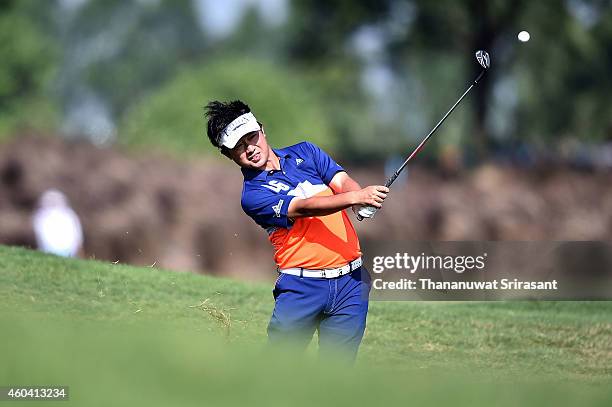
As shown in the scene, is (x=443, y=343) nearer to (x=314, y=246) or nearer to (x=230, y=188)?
(x=314, y=246)

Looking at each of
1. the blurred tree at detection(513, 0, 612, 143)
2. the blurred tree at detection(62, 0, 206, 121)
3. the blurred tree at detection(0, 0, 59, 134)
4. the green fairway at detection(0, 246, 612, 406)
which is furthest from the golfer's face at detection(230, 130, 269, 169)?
the blurred tree at detection(62, 0, 206, 121)

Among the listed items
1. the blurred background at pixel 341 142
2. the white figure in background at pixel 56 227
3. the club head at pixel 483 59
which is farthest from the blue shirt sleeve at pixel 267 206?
the white figure in background at pixel 56 227

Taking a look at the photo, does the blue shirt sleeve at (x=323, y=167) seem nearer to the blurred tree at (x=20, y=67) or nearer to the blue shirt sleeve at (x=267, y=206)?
the blue shirt sleeve at (x=267, y=206)

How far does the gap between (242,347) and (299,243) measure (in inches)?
105

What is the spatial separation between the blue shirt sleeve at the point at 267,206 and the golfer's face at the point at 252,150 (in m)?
0.16

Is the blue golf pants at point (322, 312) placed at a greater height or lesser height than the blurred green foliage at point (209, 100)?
lesser

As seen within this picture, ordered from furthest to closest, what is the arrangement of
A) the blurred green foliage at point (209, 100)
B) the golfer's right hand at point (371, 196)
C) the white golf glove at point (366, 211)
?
1. the blurred green foliage at point (209, 100)
2. the white golf glove at point (366, 211)
3. the golfer's right hand at point (371, 196)

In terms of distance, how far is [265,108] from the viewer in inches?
1435

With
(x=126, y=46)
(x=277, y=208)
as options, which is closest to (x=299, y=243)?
(x=277, y=208)

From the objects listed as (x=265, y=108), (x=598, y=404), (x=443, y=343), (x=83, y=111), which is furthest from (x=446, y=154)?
(x=83, y=111)

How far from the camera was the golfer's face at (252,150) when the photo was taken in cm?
736

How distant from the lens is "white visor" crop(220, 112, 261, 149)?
734 cm

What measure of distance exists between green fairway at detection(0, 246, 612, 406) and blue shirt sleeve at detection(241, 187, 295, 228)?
32.8 inches

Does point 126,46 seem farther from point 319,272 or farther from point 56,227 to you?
point 319,272
